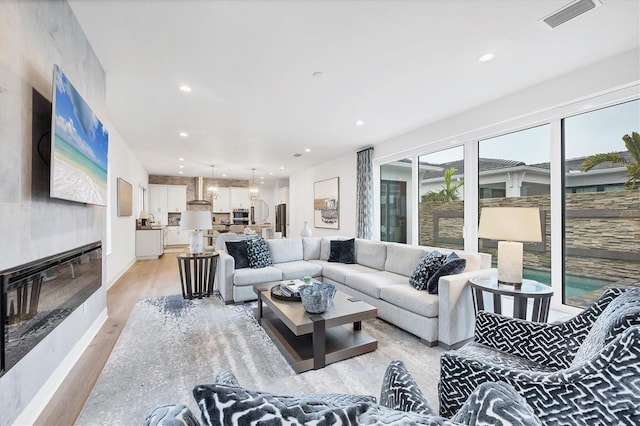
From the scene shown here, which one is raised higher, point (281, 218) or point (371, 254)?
point (281, 218)

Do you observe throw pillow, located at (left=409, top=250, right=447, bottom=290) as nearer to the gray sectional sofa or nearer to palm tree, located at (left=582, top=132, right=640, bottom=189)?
the gray sectional sofa

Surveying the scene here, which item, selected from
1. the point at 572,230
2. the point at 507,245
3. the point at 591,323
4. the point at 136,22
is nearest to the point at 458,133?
the point at 572,230

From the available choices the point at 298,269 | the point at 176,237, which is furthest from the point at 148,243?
the point at 298,269

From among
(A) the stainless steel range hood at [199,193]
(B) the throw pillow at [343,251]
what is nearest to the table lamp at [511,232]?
(B) the throw pillow at [343,251]

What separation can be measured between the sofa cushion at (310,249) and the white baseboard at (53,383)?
115 inches

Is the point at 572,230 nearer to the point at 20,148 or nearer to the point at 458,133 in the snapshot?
the point at 458,133

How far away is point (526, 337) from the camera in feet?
5.26

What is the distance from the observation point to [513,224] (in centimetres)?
236

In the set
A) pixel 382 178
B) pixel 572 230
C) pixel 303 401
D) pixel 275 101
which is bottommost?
pixel 303 401

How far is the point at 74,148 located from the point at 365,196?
4.84m

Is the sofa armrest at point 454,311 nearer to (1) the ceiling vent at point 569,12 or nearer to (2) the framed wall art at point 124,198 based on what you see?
(1) the ceiling vent at point 569,12

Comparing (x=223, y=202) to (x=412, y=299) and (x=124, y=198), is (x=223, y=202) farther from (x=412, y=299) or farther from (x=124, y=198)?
(x=412, y=299)

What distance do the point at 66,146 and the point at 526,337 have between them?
3.15 m

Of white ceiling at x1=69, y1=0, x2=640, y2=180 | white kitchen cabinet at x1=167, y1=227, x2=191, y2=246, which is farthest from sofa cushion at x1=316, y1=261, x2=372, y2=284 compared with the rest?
white kitchen cabinet at x1=167, y1=227, x2=191, y2=246
